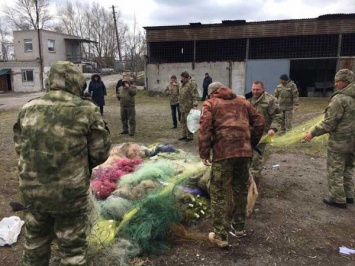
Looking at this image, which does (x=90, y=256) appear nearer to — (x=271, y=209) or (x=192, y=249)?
(x=192, y=249)

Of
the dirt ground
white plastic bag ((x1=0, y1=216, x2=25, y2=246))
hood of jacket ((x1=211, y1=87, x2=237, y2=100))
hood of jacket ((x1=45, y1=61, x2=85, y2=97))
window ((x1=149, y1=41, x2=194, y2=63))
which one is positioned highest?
window ((x1=149, y1=41, x2=194, y2=63))

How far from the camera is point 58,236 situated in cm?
263

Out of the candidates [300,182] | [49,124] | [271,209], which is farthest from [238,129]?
[300,182]

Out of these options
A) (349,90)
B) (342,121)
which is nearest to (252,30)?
(349,90)

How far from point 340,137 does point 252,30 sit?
1810 centimetres

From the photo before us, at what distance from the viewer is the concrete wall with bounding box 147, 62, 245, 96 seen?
858 inches

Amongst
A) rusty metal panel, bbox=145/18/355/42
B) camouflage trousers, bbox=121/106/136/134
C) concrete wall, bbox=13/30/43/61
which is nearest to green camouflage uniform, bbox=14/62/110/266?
camouflage trousers, bbox=121/106/136/134

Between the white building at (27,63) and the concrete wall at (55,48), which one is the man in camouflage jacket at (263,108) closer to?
the white building at (27,63)

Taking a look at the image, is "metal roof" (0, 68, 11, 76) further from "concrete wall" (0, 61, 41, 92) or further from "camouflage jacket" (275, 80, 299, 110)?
"camouflage jacket" (275, 80, 299, 110)

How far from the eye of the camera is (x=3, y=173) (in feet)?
21.1

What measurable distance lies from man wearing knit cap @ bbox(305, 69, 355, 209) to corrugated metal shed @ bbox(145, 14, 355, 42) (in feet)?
57.1

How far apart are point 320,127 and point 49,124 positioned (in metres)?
3.80

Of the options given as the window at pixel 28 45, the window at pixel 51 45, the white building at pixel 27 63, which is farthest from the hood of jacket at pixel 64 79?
the window at pixel 51 45

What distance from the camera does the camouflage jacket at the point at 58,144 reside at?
96.7 inches
